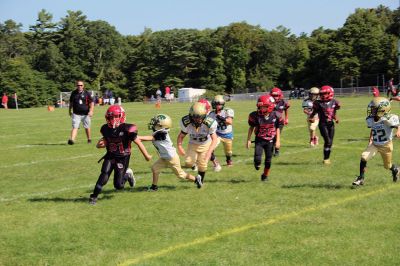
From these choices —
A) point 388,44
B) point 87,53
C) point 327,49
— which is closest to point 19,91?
point 87,53

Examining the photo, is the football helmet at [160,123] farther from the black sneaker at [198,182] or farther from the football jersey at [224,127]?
the football jersey at [224,127]

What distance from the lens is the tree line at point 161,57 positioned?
263ft

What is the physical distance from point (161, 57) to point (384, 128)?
280 feet

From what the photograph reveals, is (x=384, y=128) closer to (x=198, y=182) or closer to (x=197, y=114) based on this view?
(x=197, y=114)

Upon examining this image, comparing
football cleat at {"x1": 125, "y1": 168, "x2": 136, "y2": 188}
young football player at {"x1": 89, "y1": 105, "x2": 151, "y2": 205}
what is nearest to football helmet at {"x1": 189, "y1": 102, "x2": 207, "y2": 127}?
young football player at {"x1": 89, "y1": 105, "x2": 151, "y2": 205}

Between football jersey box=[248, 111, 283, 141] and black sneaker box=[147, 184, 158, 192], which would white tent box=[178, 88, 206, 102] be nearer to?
football jersey box=[248, 111, 283, 141]

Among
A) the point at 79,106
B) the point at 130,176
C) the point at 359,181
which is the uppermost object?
the point at 79,106

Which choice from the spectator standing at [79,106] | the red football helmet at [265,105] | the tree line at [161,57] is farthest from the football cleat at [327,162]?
the tree line at [161,57]

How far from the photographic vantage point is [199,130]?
959 cm

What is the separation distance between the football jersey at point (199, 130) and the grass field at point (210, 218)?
897 millimetres

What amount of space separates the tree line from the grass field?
68260 mm

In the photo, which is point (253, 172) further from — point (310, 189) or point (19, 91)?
point (19, 91)

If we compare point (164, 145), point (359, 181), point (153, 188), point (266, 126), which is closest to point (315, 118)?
point (266, 126)

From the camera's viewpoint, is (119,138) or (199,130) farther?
(199,130)
